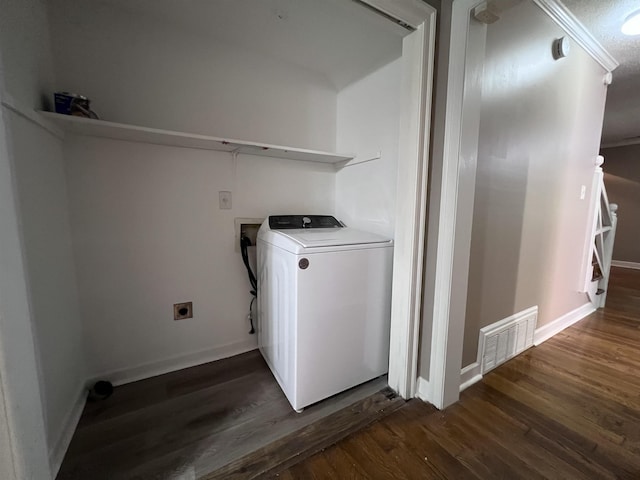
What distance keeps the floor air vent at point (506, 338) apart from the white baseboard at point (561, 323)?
0.13 m

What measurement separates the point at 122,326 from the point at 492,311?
7.16 feet

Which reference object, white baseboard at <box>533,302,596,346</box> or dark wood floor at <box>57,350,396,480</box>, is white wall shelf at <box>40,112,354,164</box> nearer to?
dark wood floor at <box>57,350,396,480</box>

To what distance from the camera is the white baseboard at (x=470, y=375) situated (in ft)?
4.75

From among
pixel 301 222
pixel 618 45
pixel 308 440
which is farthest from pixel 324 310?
pixel 618 45

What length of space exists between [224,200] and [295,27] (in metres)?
1.09

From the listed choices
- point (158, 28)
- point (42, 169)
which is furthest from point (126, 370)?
point (158, 28)

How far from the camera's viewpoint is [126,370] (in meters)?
1.50

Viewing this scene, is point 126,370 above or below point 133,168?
below

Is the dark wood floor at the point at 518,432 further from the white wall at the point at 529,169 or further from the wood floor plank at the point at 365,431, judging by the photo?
the white wall at the point at 529,169

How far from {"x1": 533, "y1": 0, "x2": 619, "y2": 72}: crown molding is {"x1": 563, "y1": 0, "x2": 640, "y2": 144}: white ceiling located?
2 cm

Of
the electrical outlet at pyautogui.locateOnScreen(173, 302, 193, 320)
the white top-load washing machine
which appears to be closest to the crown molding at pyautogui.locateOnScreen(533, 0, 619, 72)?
the white top-load washing machine

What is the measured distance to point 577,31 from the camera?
1712 millimetres

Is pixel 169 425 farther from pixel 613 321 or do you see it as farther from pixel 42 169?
pixel 613 321

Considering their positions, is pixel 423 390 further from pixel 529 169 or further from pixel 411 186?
pixel 529 169
